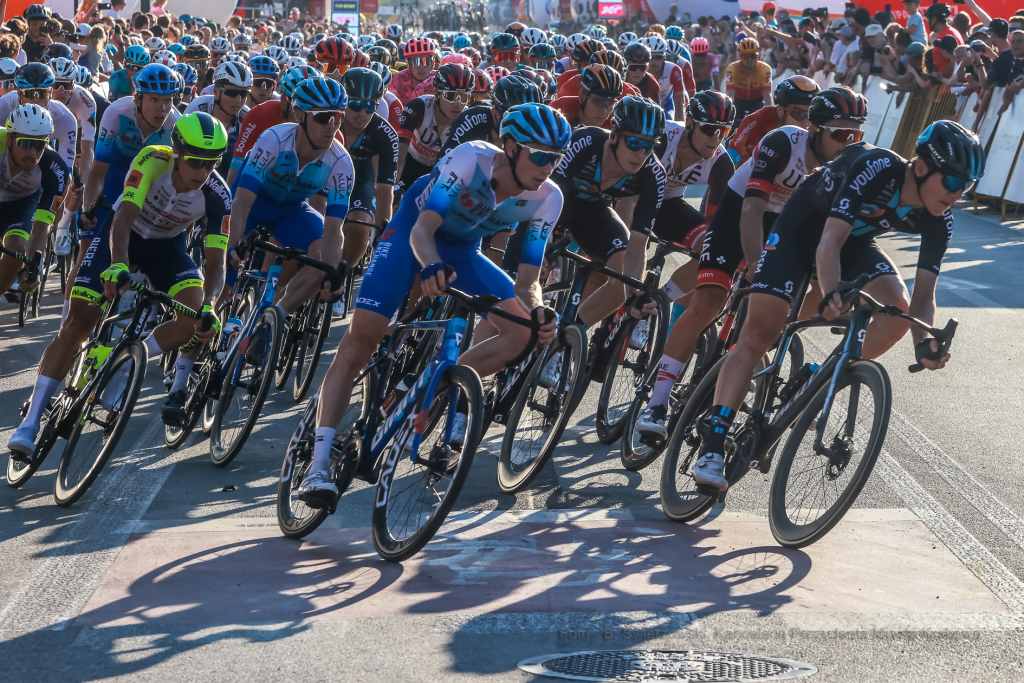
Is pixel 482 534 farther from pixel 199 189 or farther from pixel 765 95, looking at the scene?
pixel 765 95

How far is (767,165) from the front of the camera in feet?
20.0

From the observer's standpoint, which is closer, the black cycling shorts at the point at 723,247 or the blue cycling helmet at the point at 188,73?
the black cycling shorts at the point at 723,247

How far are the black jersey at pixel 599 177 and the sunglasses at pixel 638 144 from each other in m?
0.35

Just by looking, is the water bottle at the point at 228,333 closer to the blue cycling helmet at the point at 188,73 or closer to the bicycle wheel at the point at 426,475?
the bicycle wheel at the point at 426,475

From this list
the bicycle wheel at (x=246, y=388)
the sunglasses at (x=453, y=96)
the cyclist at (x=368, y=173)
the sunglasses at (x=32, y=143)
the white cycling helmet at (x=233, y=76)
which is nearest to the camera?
the bicycle wheel at (x=246, y=388)

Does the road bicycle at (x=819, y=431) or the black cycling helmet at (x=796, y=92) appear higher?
the black cycling helmet at (x=796, y=92)

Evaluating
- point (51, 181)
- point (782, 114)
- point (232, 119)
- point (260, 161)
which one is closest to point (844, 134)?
point (782, 114)

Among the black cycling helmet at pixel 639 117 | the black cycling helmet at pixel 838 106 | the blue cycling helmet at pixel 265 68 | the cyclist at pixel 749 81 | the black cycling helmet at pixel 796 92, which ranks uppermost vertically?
the cyclist at pixel 749 81

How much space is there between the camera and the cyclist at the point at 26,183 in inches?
284

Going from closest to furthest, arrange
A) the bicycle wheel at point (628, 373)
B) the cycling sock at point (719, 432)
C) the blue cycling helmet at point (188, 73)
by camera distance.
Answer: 1. the cycling sock at point (719, 432)
2. the bicycle wheel at point (628, 373)
3. the blue cycling helmet at point (188, 73)

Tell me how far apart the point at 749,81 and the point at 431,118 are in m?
8.48

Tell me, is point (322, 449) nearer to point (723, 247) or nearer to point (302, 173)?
point (302, 173)

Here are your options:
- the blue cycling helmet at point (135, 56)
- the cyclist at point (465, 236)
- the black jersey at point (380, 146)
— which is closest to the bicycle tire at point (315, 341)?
the black jersey at point (380, 146)

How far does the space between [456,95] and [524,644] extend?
6376 mm
